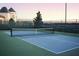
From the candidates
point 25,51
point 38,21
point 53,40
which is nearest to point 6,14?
point 38,21

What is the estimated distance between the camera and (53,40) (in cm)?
667

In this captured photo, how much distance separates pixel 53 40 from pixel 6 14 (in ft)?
5.65

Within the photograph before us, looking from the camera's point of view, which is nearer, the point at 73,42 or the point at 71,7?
the point at 71,7

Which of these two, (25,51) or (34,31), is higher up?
(34,31)

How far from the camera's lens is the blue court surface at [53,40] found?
587 cm

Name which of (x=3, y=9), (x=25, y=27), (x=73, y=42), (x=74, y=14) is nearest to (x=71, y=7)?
(x=74, y=14)

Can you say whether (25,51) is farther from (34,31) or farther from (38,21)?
(34,31)

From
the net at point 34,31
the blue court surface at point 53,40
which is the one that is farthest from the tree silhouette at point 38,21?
the blue court surface at point 53,40

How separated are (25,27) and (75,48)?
1709mm

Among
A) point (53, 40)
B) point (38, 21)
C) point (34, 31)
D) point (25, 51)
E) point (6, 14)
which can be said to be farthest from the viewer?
point (34, 31)

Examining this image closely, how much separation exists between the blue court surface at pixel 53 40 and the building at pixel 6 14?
1.17 metres

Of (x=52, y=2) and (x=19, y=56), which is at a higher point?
(x=52, y=2)

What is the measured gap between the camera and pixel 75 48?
19.2ft

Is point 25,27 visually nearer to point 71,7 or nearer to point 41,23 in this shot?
point 41,23
